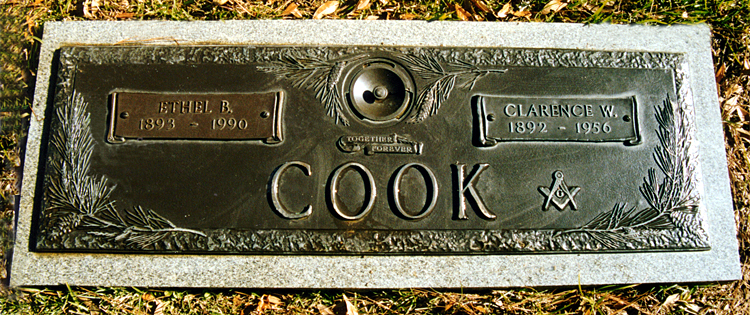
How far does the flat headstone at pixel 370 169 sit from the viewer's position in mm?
2482

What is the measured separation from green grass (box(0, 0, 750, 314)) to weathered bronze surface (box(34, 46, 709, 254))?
0.36 m

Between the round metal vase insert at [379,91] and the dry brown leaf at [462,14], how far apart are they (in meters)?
0.82

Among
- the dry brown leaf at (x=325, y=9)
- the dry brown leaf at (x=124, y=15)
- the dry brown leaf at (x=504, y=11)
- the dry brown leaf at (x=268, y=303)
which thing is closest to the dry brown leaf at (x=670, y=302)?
the dry brown leaf at (x=504, y=11)

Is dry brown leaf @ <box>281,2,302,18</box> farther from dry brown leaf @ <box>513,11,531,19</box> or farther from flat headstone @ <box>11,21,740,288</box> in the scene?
dry brown leaf @ <box>513,11,531,19</box>

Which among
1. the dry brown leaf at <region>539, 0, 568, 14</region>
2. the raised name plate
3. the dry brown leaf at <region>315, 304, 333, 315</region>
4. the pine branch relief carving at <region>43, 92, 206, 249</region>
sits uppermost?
the dry brown leaf at <region>539, 0, 568, 14</region>

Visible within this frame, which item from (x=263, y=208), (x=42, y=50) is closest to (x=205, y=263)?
(x=263, y=208)

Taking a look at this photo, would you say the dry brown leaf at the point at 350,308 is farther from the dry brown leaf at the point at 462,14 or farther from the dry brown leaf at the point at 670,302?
the dry brown leaf at the point at 462,14

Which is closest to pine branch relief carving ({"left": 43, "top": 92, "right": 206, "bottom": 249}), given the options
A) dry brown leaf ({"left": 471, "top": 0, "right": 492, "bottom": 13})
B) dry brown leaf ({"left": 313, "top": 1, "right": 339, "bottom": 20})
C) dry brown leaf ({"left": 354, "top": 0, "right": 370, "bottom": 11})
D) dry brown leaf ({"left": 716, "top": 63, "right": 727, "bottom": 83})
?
dry brown leaf ({"left": 313, "top": 1, "right": 339, "bottom": 20})

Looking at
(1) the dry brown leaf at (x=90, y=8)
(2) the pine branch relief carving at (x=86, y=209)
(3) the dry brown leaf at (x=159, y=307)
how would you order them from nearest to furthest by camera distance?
(2) the pine branch relief carving at (x=86, y=209) → (3) the dry brown leaf at (x=159, y=307) → (1) the dry brown leaf at (x=90, y=8)

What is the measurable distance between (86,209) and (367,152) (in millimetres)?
1701

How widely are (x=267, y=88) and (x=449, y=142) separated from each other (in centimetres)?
119

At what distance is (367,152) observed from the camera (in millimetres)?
2553

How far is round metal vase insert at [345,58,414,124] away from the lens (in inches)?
104

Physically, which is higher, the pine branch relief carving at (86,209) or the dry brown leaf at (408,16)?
the dry brown leaf at (408,16)
